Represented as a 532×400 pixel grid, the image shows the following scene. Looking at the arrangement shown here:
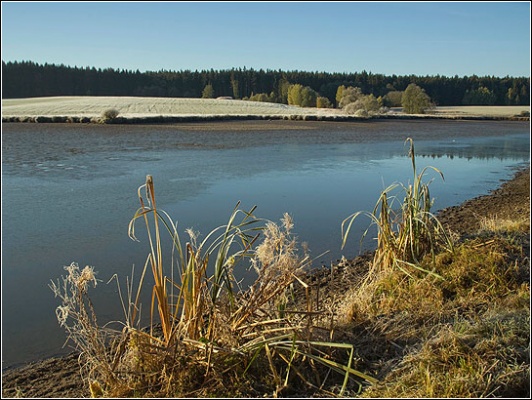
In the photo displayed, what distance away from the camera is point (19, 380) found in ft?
14.2

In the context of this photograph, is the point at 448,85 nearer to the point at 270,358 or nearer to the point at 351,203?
the point at 351,203

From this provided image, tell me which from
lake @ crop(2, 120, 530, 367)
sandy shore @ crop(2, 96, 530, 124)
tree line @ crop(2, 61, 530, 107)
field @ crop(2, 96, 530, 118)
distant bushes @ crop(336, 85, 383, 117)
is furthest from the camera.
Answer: tree line @ crop(2, 61, 530, 107)

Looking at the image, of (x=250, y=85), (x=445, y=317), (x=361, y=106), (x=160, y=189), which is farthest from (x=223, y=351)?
(x=250, y=85)

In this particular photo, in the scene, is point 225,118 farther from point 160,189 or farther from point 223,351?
point 223,351

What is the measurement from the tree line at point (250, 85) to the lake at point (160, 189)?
46009 millimetres

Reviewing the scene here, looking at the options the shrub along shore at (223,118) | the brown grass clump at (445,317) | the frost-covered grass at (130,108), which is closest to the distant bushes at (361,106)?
the shrub along shore at (223,118)

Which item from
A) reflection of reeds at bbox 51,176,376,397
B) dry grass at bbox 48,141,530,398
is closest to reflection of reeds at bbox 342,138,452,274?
dry grass at bbox 48,141,530,398

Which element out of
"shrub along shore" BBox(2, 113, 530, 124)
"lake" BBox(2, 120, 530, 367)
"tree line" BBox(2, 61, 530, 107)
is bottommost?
"lake" BBox(2, 120, 530, 367)

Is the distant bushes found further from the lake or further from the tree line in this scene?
the lake

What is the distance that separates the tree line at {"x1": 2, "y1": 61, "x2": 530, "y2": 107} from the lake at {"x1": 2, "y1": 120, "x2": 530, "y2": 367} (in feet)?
151

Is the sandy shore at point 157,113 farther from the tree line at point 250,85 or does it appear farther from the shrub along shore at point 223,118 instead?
the tree line at point 250,85

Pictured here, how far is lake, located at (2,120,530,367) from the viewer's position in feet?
22.0

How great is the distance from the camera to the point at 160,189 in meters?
13.2

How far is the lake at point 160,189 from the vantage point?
6.70 m
